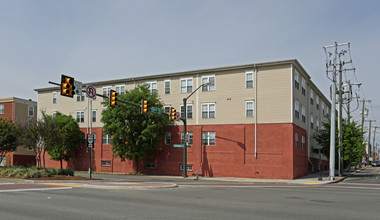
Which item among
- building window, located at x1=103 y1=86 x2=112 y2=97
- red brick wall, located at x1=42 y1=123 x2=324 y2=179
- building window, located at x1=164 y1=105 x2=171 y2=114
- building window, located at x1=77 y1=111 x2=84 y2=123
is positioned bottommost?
red brick wall, located at x1=42 y1=123 x2=324 y2=179

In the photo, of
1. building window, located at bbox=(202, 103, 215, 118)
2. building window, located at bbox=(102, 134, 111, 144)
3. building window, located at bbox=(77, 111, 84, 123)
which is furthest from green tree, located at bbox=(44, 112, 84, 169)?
building window, located at bbox=(202, 103, 215, 118)

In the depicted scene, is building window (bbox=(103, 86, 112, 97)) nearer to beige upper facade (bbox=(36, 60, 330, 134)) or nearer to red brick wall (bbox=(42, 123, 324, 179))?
beige upper facade (bbox=(36, 60, 330, 134))

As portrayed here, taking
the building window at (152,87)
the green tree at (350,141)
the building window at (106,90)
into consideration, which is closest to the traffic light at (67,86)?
the building window at (152,87)

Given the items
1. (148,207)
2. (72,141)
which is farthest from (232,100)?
(148,207)

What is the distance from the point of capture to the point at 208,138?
36562mm

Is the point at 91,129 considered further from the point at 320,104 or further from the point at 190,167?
the point at 320,104

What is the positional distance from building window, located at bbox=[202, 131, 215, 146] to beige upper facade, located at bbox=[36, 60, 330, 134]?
1.04 metres

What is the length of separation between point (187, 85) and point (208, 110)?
3779mm

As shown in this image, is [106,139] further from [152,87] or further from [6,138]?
[6,138]

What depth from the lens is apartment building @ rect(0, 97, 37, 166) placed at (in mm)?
54562

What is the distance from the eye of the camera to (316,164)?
156ft

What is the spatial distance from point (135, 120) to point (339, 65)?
2243 centimetres

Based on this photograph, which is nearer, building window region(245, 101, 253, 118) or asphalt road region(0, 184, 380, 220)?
asphalt road region(0, 184, 380, 220)

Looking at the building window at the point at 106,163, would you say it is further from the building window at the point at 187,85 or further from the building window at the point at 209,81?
the building window at the point at 209,81
